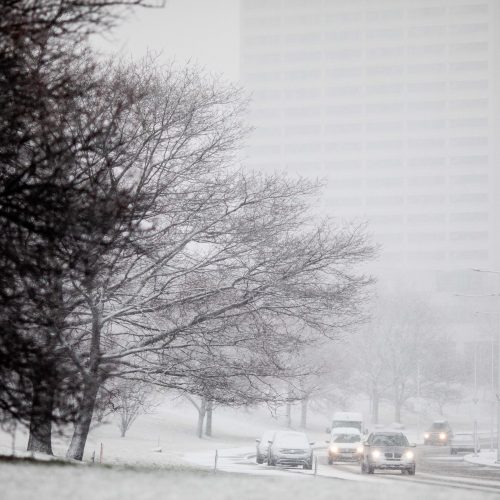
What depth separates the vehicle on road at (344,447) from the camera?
41.2m

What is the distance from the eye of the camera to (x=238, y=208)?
22.4 meters

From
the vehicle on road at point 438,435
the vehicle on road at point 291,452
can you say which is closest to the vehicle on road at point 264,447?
the vehicle on road at point 291,452

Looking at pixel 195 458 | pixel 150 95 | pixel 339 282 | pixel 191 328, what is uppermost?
pixel 150 95

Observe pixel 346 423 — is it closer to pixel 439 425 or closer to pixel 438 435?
pixel 438 435

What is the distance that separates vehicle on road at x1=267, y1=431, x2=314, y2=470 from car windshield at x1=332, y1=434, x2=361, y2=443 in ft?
18.7

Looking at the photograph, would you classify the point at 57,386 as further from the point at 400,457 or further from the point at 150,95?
the point at 400,457

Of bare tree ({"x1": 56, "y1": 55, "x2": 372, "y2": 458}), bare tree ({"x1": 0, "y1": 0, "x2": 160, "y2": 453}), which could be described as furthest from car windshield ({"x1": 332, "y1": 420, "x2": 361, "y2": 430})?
bare tree ({"x1": 0, "y1": 0, "x2": 160, "y2": 453})

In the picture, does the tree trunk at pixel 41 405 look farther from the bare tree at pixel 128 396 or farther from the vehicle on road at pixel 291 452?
the vehicle on road at pixel 291 452

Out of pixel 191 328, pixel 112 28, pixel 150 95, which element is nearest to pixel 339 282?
pixel 191 328

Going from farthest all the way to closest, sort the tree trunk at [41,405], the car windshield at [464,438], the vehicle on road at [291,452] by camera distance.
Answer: the car windshield at [464,438]
the vehicle on road at [291,452]
the tree trunk at [41,405]

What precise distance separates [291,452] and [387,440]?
151 inches

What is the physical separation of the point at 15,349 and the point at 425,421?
296 feet

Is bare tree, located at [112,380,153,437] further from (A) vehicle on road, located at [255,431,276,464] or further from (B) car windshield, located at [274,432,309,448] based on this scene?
(B) car windshield, located at [274,432,309,448]

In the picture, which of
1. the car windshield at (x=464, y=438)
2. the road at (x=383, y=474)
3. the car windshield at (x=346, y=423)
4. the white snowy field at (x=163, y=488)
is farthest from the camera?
the car windshield at (x=464, y=438)
